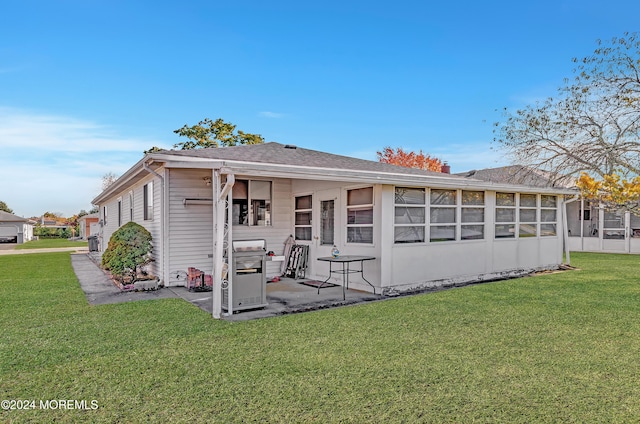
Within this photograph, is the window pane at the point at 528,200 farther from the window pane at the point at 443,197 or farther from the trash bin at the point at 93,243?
the trash bin at the point at 93,243

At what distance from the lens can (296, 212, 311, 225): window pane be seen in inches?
358

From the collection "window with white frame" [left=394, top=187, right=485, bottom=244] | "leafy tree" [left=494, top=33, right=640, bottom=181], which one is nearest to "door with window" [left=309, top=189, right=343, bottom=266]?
"window with white frame" [left=394, top=187, right=485, bottom=244]

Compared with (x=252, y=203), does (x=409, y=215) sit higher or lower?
lower

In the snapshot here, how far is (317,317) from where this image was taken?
552 centimetres

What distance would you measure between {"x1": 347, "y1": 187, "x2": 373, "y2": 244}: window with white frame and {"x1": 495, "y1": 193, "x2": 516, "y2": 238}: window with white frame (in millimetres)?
3964

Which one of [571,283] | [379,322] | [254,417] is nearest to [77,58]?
[379,322]

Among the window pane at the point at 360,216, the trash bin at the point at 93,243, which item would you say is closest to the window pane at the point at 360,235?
the window pane at the point at 360,216

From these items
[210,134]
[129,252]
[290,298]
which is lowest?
[290,298]

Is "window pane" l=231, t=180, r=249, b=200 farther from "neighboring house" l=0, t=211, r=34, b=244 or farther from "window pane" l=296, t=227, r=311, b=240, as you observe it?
"neighboring house" l=0, t=211, r=34, b=244

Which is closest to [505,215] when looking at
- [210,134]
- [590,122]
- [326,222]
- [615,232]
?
[326,222]

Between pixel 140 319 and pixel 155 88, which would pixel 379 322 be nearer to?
pixel 140 319

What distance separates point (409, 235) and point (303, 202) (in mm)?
2726

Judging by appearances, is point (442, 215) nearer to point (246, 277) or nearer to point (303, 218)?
point (303, 218)

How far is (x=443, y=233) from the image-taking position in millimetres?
8516
